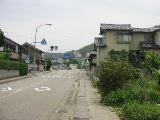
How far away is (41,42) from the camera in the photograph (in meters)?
79.9

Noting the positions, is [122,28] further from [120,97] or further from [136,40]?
[120,97]

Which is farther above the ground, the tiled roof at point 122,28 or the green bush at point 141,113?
the tiled roof at point 122,28

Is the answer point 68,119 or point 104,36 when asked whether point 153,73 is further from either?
point 104,36

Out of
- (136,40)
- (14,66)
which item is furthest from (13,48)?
(136,40)

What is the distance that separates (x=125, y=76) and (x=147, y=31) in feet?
131

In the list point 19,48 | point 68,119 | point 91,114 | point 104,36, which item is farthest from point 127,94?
point 19,48

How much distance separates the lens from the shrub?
20938 mm

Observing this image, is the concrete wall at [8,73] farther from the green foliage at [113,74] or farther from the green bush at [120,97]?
the green bush at [120,97]

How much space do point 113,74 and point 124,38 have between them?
128 feet

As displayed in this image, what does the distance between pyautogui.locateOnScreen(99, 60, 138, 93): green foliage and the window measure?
37.9 meters

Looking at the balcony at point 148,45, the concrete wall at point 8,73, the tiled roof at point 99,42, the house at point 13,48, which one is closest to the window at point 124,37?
the balcony at point 148,45

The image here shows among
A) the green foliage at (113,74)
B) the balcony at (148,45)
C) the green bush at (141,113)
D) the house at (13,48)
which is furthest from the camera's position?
the house at (13,48)

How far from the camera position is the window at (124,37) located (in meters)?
59.3

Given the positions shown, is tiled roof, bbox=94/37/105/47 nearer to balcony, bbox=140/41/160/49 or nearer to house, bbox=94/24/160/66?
house, bbox=94/24/160/66
